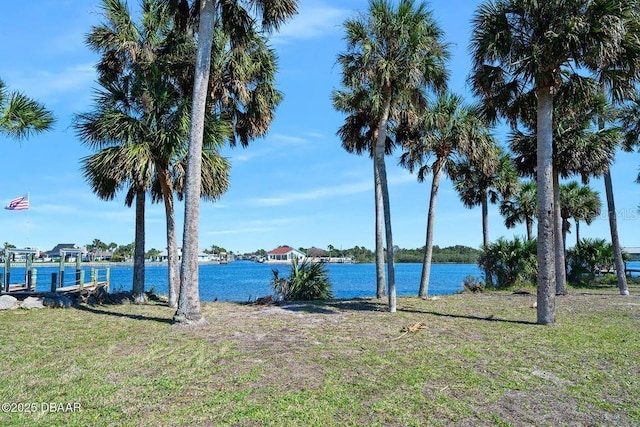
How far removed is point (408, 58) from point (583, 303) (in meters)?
9.62

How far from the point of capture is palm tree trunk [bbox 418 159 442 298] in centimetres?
1614

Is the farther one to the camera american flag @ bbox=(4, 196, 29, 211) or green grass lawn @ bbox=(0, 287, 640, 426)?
american flag @ bbox=(4, 196, 29, 211)

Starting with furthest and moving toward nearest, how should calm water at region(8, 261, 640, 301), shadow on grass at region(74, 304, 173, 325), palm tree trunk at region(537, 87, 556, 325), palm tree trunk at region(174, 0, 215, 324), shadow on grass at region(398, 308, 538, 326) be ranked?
1. calm water at region(8, 261, 640, 301)
2. shadow on grass at region(398, 308, 538, 326)
3. shadow on grass at region(74, 304, 173, 325)
4. palm tree trunk at region(537, 87, 556, 325)
5. palm tree trunk at region(174, 0, 215, 324)

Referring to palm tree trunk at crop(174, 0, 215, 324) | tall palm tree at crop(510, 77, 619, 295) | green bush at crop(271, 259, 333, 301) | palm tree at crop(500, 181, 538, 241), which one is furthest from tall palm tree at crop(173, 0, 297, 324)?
palm tree at crop(500, 181, 538, 241)

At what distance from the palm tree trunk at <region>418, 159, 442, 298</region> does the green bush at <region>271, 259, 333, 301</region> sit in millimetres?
3482

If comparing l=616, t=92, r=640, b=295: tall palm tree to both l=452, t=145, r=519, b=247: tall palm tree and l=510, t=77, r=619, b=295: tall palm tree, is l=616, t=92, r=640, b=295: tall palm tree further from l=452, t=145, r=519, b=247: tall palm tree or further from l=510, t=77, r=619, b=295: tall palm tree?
l=452, t=145, r=519, b=247: tall palm tree

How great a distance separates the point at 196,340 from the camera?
820 cm

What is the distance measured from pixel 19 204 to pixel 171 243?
12894mm

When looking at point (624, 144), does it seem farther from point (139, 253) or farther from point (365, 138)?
point (139, 253)

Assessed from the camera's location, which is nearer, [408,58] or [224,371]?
[224,371]

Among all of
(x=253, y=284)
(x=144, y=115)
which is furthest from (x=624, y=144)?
(x=253, y=284)

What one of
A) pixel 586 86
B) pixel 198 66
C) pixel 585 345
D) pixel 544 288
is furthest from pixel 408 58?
pixel 585 345

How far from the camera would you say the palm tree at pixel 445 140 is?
52.0 ft

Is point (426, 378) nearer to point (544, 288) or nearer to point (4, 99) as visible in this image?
point (544, 288)
